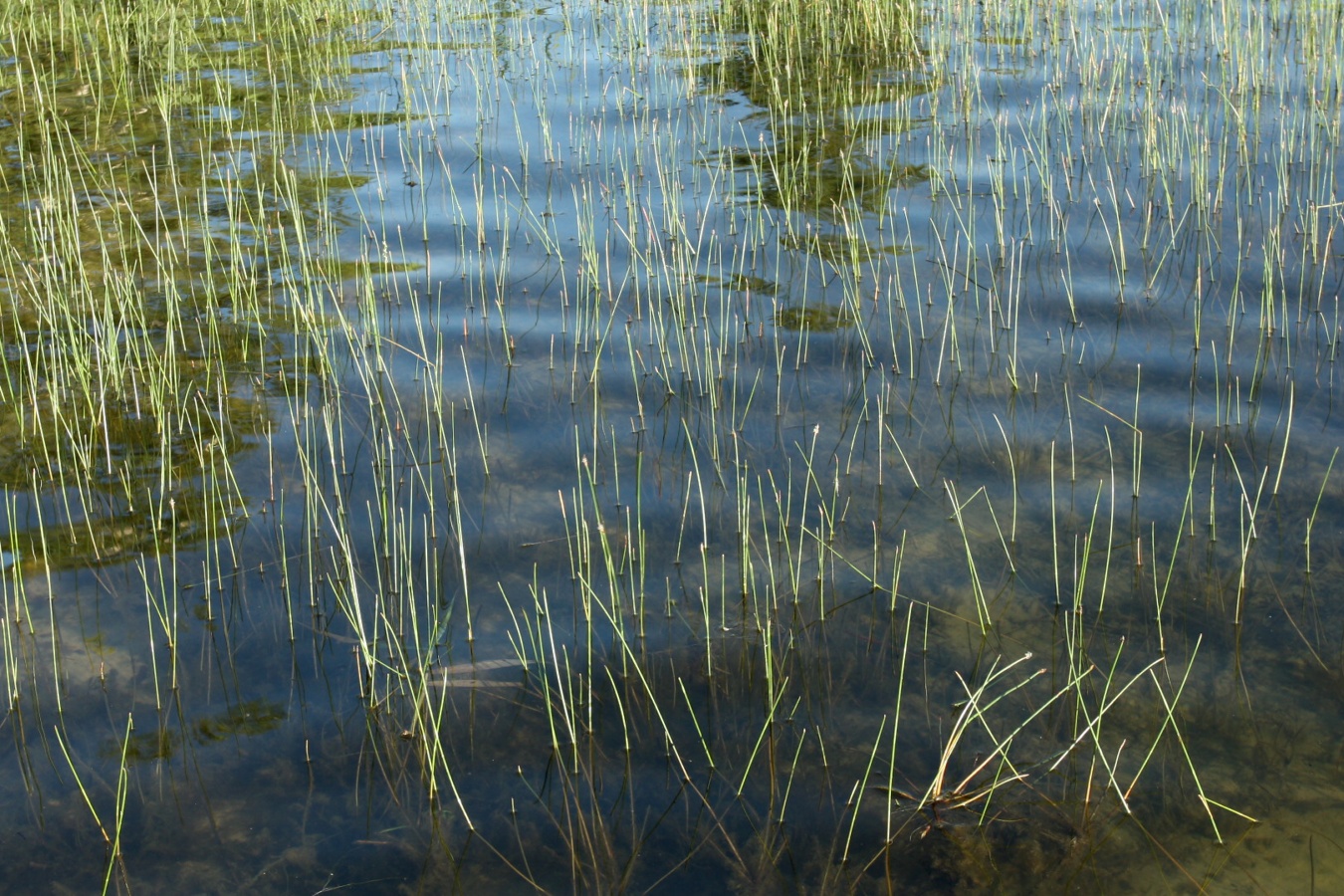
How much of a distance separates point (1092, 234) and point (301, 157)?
13.4ft

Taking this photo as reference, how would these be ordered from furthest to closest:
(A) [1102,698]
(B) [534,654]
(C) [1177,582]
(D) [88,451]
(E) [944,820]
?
(D) [88,451], (C) [1177,582], (B) [534,654], (A) [1102,698], (E) [944,820]

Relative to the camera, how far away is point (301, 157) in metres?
6.67

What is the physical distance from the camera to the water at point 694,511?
2684 mm

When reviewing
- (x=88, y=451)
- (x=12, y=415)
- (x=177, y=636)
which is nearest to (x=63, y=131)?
(x=12, y=415)

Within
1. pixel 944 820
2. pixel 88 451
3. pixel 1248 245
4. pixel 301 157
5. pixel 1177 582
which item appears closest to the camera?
pixel 944 820

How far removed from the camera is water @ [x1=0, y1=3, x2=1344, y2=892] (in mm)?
2684

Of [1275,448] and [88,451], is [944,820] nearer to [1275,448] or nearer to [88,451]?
[1275,448]

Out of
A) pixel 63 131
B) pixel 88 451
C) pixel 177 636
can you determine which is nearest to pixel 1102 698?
pixel 177 636

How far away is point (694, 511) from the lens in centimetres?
378

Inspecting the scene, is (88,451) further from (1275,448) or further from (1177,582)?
(1275,448)

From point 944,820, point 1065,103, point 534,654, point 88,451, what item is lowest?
point 944,820

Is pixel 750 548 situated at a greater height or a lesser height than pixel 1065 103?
lesser

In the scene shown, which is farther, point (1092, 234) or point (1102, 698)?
point (1092, 234)

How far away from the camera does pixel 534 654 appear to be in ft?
10.4
